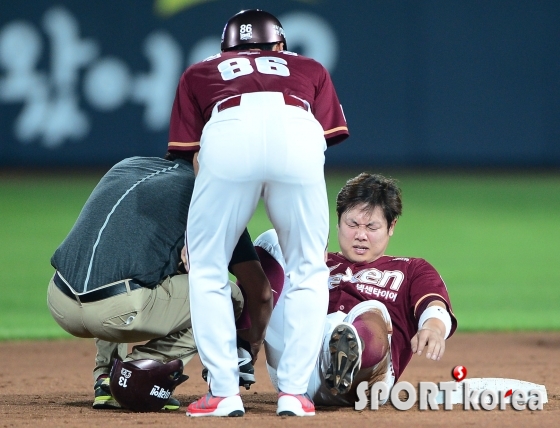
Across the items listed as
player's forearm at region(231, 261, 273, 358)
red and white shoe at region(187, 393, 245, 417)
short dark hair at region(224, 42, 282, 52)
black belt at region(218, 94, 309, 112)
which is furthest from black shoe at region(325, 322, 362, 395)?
short dark hair at region(224, 42, 282, 52)

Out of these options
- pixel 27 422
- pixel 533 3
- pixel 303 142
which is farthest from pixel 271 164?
pixel 533 3

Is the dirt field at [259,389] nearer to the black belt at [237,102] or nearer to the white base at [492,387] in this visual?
the white base at [492,387]

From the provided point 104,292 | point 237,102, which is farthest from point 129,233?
point 237,102

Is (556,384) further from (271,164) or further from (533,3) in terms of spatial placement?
(533,3)

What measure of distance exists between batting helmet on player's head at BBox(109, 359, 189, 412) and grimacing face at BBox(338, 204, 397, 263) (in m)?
1.00

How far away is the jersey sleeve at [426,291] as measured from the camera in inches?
166

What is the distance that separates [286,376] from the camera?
3.83 meters

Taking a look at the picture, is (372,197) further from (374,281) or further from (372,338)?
(372,338)

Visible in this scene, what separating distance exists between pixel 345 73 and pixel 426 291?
44.2 ft

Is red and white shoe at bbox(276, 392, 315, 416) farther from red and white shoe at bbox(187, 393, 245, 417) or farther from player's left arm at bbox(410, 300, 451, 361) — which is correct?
player's left arm at bbox(410, 300, 451, 361)

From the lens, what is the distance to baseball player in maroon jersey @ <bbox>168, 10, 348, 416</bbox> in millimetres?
3705

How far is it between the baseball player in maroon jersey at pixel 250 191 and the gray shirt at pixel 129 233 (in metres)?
0.35

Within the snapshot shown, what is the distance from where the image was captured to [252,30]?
4.04 m

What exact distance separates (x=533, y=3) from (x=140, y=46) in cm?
709
